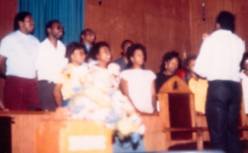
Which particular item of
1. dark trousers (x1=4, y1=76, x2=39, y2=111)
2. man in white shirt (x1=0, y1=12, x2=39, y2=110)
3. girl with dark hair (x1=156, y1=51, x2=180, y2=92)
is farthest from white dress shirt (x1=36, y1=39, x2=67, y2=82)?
girl with dark hair (x1=156, y1=51, x2=180, y2=92)

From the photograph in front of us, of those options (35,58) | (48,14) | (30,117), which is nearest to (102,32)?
(48,14)

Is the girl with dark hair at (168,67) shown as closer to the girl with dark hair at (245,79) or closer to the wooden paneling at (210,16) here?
the girl with dark hair at (245,79)

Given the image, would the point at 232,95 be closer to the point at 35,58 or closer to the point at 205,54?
the point at 205,54

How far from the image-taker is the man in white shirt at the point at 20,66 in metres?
4.16

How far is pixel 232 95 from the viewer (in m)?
3.43

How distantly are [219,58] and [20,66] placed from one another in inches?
74.6

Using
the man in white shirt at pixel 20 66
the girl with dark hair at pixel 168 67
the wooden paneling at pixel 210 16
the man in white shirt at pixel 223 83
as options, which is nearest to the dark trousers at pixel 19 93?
the man in white shirt at pixel 20 66

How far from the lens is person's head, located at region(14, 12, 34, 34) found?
4.27m

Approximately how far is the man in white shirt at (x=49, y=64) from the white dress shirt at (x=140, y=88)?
71 centimetres

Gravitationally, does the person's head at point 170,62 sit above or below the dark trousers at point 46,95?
above

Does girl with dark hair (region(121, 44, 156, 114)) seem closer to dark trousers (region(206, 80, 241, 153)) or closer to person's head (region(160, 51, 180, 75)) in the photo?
person's head (region(160, 51, 180, 75))

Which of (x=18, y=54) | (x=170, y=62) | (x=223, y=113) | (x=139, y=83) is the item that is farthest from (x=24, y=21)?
(x=223, y=113)

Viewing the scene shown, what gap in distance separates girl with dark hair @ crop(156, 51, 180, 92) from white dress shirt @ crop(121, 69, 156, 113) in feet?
1.24

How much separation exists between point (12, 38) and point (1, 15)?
113 centimetres
